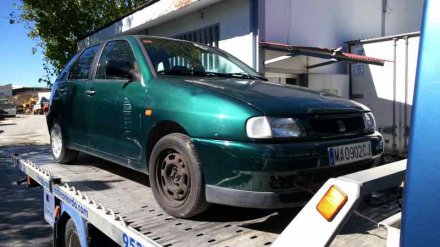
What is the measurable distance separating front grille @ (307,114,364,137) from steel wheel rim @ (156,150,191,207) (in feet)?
2.91

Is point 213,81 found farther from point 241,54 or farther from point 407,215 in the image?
point 241,54

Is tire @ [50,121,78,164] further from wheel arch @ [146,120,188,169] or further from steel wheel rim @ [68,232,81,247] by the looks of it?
wheel arch @ [146,120,188,169]

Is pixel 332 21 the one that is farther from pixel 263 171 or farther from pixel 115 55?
pixel 263 171

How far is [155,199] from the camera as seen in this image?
10.4ft

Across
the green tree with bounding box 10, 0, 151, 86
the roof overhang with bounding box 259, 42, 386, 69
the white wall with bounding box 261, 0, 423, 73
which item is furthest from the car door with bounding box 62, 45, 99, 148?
the green tree with bounding box 10, 0, 151, 86

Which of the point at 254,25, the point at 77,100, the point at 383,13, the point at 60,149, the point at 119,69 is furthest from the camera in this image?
the point at 383,13

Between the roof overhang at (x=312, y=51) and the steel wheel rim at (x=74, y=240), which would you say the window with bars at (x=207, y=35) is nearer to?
the roof overhang at (x=312, y=51)

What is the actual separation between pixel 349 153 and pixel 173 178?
3.97ft

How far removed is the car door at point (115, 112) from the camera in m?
3.47

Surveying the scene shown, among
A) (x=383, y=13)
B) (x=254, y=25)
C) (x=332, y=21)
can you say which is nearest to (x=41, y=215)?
(x=254, y=25)

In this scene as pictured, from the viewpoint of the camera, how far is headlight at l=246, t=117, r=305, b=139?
2564 mm

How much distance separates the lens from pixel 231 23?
8898 millimetres

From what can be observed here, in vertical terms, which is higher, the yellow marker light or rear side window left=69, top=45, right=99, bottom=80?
rear side window left=69, top=45, right=99, bottom=80

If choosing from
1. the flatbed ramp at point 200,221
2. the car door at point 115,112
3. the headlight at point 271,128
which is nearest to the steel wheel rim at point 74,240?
the flatbed ramp at point 200,221
